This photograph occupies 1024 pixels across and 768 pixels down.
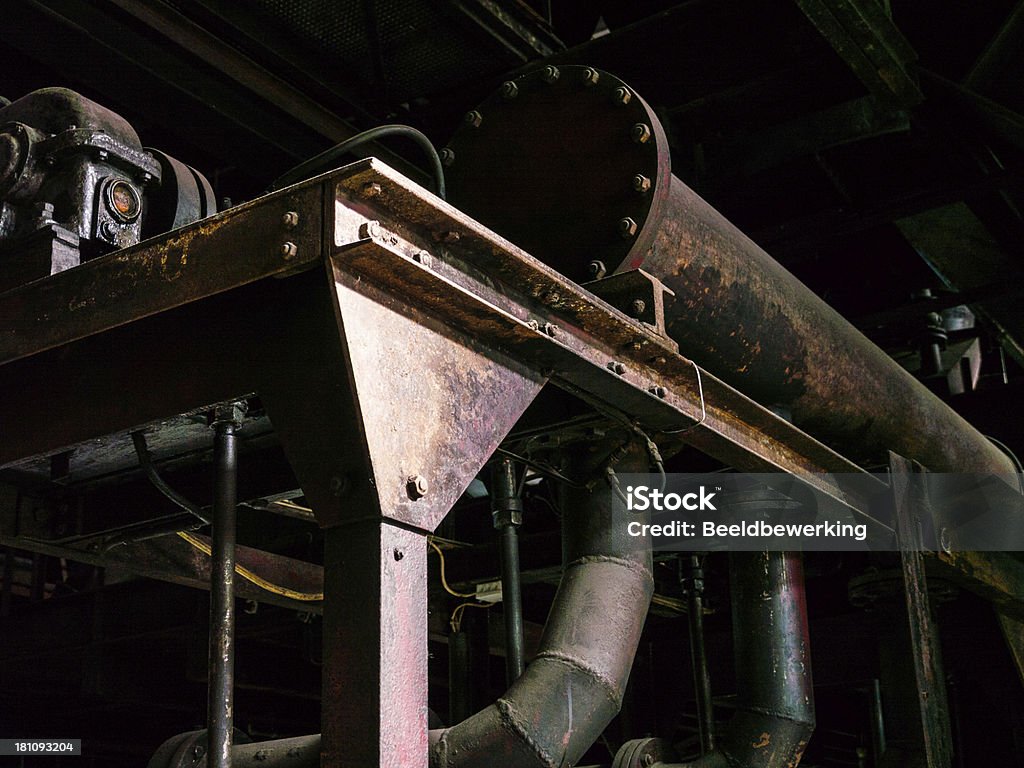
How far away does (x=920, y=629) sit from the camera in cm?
339

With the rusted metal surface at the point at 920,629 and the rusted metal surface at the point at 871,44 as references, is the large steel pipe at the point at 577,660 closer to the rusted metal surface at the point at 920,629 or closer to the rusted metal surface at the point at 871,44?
the rusted metal surface at the point at 920,629

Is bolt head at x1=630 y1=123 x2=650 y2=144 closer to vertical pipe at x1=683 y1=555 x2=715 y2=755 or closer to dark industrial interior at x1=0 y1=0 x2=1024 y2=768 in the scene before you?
dark industrial interior at x1=0 y1=0 x2=1024 y2=768

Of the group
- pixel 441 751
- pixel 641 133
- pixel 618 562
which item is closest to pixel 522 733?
pixel 441 751

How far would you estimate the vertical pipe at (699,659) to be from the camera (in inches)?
154

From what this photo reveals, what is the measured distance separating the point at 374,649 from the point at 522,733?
0.65 metres

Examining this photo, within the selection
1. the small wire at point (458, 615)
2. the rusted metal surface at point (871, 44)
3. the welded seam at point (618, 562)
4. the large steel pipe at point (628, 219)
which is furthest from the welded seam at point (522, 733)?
the small wire at point (458, 615)

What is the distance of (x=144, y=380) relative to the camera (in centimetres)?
196

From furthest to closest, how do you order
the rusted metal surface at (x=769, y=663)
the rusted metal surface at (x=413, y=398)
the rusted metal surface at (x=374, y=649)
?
the rusted metal surface at (x=769, y=663)
the rusted metal surface at (x=413, y=398)
the rusted metal surface at (x=374, y=649)

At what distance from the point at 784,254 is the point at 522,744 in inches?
134

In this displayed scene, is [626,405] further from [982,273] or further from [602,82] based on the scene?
[982,273]

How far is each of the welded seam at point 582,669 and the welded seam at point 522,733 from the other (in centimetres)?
14

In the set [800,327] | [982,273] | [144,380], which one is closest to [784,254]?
[982,273]

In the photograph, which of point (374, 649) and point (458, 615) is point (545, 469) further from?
point (458, 615)

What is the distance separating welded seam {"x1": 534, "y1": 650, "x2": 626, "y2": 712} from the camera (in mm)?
2242
